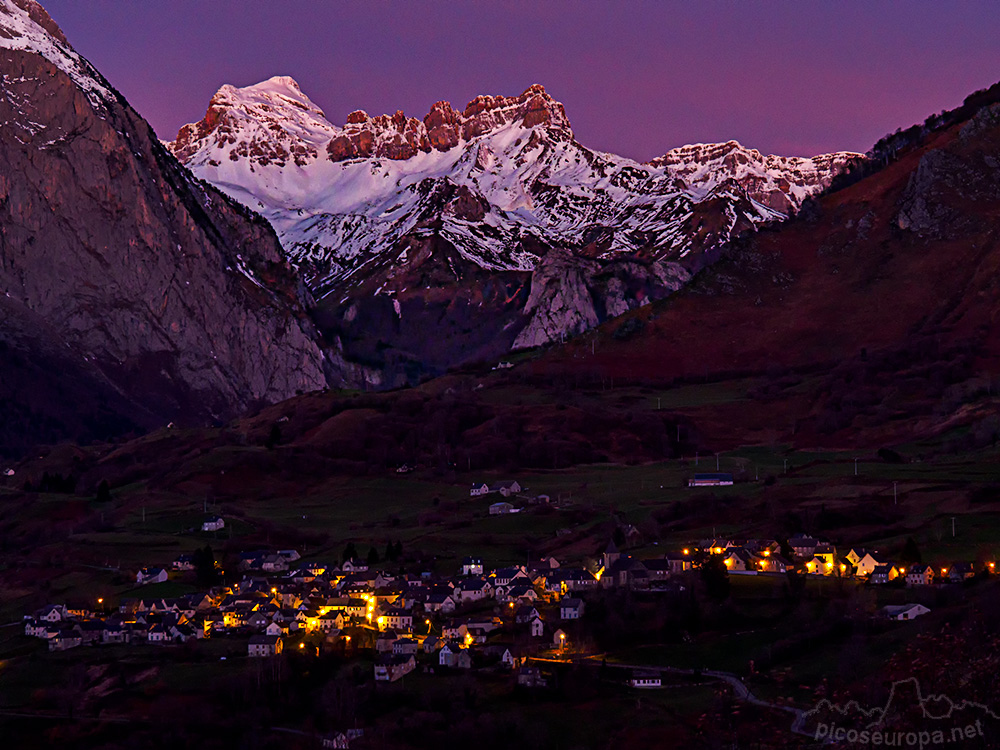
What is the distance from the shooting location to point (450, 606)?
94.8m

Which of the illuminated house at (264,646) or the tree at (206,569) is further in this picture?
the tree at (206,569)

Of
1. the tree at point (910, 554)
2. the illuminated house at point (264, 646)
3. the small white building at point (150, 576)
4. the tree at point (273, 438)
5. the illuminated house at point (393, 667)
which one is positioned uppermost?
the tree at point (273, 438)

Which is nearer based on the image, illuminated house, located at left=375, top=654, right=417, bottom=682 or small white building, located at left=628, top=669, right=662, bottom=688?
small white building, located at left=628, top=669, right=662, bottom=688

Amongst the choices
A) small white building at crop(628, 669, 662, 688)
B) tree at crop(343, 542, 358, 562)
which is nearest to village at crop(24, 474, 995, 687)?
tree at crop(343, 542, 358, 562)

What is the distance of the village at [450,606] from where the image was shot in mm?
83812

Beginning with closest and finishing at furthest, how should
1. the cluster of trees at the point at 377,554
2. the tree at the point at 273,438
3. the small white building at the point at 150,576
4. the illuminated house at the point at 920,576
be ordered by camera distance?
the illuminated house at the point at 920,576 < the small white building at the point at 150,576 < the cluster of trees at the point at 377,554 < the tree at the point at 273,438

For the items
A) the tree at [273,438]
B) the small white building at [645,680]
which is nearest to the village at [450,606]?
the small white building at [645,680]

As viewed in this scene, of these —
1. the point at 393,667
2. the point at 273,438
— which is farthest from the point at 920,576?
the point at 273,438

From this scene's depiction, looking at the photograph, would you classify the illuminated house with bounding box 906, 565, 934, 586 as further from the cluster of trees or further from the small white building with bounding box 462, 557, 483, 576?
the cluster of trees

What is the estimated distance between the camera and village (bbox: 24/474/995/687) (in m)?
83.8

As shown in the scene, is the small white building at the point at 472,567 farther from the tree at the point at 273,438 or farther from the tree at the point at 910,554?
the tree at the point at 273,438
